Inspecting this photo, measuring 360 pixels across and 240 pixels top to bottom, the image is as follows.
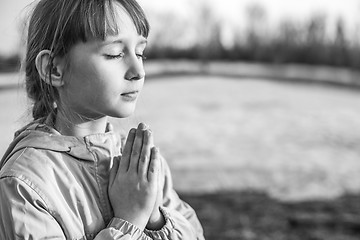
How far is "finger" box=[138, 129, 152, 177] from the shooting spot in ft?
5.28

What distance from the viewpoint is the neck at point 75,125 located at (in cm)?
169

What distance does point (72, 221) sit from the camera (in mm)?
1538

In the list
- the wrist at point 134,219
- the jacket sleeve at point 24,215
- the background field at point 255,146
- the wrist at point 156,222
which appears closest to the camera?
the jacket sleeve at point 24,215

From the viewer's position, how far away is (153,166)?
1.63 metres

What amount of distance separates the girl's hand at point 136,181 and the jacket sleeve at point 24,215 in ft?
0.34

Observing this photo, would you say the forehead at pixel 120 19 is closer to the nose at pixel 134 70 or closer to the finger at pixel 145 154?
the nose at pixel 134 70

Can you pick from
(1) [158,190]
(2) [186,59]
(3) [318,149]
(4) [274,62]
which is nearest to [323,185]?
(3) [318,149]

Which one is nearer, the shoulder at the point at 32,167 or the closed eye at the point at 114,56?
the shoulder at the point at 32,167

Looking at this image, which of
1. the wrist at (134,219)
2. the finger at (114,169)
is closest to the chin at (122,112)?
the finger at (114,169)

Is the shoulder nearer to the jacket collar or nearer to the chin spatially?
the jacket collar

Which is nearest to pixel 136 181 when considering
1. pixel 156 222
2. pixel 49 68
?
pixel 156 222

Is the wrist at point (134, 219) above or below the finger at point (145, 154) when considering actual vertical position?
below

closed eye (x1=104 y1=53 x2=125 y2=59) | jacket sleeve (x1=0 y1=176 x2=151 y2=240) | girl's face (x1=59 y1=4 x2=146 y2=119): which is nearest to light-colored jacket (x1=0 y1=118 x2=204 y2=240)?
jacket sleeve (x1=0 y1=176 x2=151 y2=240)

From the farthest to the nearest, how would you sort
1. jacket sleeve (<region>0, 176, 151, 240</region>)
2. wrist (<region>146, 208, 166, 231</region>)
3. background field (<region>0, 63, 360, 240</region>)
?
1. background field (<region>0, 63, 360, 240</region>)
2. wrist (<region>146, 208, 166, 231</region>)
3. jacket sleeve (<region>0, 176, 151, 240</region>)
